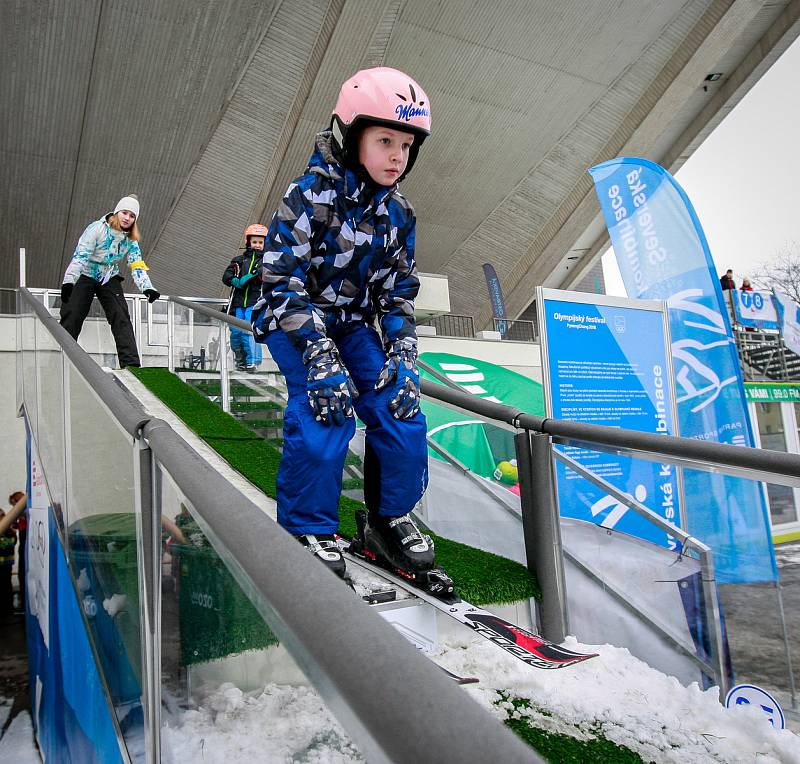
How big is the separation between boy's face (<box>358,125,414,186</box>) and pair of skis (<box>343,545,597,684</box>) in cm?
137

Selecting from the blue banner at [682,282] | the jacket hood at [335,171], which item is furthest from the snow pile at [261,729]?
the blue banner at [682,282]

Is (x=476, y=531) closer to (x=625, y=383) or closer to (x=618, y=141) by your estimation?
(x=625, y=383)

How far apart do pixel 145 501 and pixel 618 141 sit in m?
21.1

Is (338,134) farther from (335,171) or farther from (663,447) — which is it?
(663,447)

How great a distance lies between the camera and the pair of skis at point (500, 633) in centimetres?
182

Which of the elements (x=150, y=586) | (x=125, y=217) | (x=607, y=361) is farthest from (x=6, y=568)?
(x=150, y=586)

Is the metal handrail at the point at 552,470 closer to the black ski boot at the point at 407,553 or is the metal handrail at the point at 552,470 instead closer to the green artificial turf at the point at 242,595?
the green artificial turf at the point at 242,595

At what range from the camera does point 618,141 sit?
19.9 meters

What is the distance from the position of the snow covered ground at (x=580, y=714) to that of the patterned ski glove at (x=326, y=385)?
0.86 meters

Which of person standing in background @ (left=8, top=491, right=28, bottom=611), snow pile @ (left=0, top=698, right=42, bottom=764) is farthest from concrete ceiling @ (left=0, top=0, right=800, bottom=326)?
snow pile @ (left=0, top=698, right=42, bottom=764)

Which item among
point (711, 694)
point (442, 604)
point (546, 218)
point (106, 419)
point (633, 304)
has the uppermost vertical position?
point (546, 218)

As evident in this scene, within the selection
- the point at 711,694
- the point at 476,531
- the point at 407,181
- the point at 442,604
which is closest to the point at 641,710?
the point at 711,694

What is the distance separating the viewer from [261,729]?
791 mm

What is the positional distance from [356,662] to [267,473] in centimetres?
362
